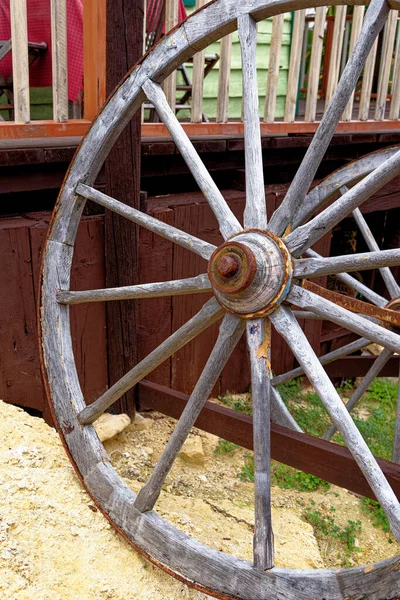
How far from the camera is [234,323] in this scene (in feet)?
6.80

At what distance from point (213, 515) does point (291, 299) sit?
4.26 ft

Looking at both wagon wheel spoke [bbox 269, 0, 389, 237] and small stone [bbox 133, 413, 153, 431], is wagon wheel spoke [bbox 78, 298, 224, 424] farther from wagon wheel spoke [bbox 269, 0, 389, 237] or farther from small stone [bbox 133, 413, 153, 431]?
small stone [bbox 133, 413, 153, 431]

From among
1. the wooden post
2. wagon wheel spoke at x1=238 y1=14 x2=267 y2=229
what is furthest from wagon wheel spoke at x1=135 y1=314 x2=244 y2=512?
the wooden post

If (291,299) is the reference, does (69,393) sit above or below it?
below

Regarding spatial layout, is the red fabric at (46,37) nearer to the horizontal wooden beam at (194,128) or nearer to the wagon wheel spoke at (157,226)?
the horizontal wooden beam at (194,128)

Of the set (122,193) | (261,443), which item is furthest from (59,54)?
(261,443)

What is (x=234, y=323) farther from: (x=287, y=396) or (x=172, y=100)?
(x=287, y=396)

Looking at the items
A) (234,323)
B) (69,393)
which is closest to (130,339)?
(69,393)

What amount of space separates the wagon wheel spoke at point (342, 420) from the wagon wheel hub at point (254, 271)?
71 mm

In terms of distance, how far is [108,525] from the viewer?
235 cm

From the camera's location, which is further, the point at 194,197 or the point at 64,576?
the point at 194,197

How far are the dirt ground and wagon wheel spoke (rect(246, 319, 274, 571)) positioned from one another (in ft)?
1.31

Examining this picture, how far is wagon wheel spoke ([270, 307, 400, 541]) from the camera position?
1.78 meters

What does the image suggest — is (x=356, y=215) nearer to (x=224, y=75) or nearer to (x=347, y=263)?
(x=224, y=75)
